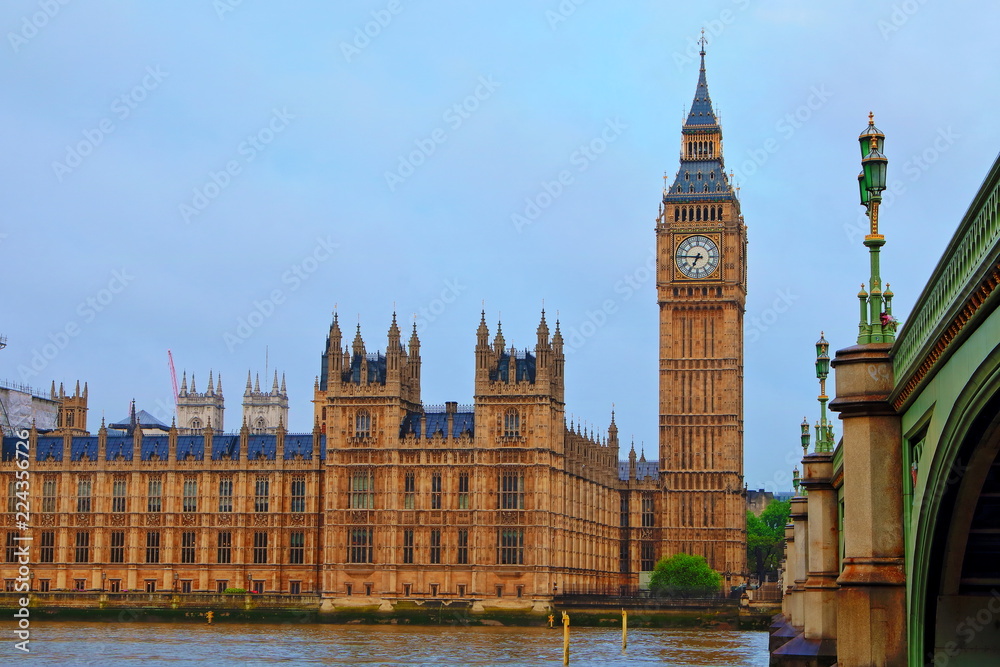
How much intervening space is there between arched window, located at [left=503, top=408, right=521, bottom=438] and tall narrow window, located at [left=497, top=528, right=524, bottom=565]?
19.6 feet

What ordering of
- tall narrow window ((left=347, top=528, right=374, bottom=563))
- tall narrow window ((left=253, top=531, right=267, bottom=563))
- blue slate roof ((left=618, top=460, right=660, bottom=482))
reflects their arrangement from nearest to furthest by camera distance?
tall narrow window ((left=347, top=528, right=374, bottom=563)), tall narrow window ((left=253, top=531, right=267, bottom=563)), blue slate roof ((left=618, top=460, right=660, bottom=482))

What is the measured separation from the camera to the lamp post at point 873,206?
19359 millimetres

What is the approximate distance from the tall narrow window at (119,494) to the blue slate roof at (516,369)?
27.9 m

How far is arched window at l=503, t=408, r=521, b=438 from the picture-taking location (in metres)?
101

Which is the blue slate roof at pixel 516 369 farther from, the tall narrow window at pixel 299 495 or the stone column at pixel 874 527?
the stone column at pixel 874 527

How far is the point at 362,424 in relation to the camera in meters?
104

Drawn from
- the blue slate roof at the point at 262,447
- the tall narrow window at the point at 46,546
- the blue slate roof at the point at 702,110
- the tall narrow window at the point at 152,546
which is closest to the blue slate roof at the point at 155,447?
the tall narrow window at the point at 152,546

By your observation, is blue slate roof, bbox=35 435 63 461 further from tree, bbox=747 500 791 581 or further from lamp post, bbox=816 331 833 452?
lamp post, bbox=816 331 833 452

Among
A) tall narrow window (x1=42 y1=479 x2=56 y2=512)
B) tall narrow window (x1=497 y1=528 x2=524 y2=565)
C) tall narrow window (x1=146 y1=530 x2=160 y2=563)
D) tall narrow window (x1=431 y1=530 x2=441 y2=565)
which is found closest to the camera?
tall narrow window (x1=497 y1=528 x2=524 y2=565)

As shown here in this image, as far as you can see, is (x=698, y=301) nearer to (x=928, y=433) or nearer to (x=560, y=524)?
(x=560, y=524)

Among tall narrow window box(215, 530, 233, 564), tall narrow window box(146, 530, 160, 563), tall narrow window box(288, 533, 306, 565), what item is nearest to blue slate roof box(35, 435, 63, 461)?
tall narrow window box(146, 530, 160, 563)

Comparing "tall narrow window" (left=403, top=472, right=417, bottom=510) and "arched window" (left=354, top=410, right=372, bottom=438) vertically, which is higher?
"arched window" (left=354, top=410, right=372, bottom=438)

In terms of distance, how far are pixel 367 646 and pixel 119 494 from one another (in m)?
41.3

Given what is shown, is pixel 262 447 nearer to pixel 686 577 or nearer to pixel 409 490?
pixel 409 490
